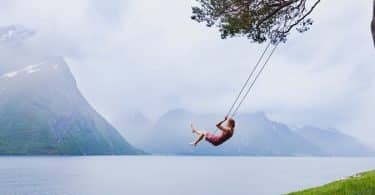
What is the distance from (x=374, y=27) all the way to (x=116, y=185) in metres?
100

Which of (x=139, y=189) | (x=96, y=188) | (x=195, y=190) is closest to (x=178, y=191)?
(x=195, y=190)

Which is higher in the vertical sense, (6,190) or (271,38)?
(271,38)

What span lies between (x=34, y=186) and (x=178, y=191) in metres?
30.0

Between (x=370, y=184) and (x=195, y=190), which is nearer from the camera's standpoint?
(x=370, y=184)

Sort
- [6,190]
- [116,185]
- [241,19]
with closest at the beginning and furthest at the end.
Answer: [241,19] < [6,190] < [116,185]

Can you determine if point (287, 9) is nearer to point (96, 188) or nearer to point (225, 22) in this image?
point (225, 22)

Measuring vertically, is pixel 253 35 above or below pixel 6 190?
above

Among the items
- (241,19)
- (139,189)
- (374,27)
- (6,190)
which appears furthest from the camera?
(139,189)

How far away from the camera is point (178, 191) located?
92750 mm

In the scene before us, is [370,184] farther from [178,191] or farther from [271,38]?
[178,191]

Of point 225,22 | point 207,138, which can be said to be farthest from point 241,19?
point 207,138

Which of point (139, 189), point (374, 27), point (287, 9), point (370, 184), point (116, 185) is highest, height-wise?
point (374, 27)

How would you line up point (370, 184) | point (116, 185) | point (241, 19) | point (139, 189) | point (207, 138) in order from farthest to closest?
point (116, 185)
point (139, 189)
point (241, 19)
point (370, 184)
point (207, 138)

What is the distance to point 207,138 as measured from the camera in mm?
13227
